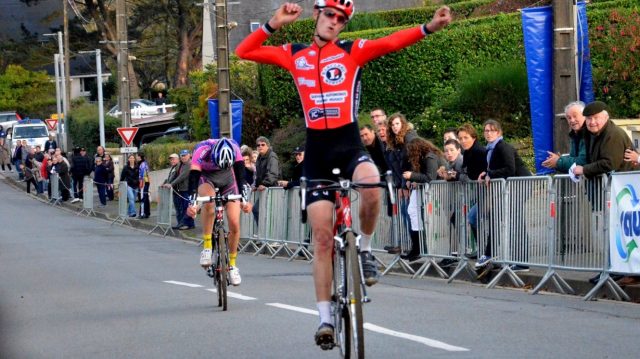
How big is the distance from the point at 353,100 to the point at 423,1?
5101cm

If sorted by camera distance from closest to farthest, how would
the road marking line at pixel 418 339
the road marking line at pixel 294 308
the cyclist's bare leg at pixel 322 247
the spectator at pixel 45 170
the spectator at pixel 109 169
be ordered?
the cyclist's bare leg at pixel 322 247, the road marking line at pixel 418 339, the road marking line at pixel 294 308, the spectator at pixel 109 169, the spectator at pixel 45 170

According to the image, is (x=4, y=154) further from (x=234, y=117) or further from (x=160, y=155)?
(x=234, y=117)

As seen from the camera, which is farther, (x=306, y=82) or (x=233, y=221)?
(x=233, y=221)

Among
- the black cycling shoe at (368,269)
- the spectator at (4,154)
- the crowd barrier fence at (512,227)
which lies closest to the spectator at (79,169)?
the spectator at (4,154)

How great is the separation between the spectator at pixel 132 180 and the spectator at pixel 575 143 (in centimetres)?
2179

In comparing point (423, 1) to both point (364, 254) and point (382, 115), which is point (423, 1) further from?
point (364, 254)

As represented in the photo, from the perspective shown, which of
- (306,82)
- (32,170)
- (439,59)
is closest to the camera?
(306,82)

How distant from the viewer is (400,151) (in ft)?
57.9

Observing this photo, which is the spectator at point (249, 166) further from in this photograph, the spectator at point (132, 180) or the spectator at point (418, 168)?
the spectator at point (132, 180)

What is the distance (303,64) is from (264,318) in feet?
11.9

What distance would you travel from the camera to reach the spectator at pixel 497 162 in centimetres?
1568

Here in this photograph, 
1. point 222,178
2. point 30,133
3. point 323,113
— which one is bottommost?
point 222,178

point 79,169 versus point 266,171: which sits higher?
point 266,171

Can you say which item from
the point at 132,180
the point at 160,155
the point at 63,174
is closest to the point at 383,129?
the point at 132,180
